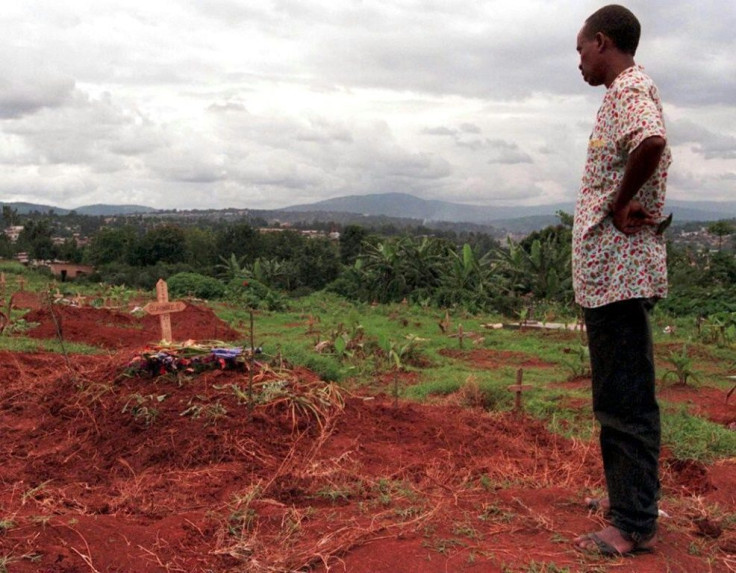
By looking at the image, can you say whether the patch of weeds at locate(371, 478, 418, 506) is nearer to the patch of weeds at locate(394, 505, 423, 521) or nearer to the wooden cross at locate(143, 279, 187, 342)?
the patch of weeds at locate(394, 505, 423, 521)

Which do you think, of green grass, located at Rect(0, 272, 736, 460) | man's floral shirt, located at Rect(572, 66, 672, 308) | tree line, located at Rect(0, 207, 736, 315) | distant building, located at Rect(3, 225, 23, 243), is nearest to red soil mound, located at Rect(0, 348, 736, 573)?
green grass, located at Rect(0, 272, 736, 460)

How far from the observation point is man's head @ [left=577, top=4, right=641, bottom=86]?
262cm

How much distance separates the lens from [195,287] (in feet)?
68.8

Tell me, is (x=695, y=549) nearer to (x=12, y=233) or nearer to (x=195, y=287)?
(x=195, y=287)

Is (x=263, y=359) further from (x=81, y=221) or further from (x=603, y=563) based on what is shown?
(x=81, y=221)

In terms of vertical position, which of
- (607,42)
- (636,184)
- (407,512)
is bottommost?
(407,512)

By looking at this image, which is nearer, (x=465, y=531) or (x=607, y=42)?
(x=607, y=42)

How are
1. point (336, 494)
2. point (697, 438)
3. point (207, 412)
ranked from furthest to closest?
point (697, 438) → point (207, 412) → point (336, 494)

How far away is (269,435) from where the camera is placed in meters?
4.38

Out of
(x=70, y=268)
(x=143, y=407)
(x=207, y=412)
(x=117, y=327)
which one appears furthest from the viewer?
(x=70, y=268)

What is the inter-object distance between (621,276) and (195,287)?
19.3 metres

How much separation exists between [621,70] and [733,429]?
172 inches

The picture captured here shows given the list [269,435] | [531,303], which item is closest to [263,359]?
[269,435]

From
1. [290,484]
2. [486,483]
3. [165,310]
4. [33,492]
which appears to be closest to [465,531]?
[486,483]
